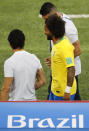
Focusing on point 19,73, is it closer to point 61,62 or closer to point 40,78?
point 40,78

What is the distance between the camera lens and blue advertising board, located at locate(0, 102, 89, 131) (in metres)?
5.32

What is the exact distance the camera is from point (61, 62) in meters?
7.23

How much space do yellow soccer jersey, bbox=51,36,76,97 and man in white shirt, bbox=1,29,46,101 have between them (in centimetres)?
30

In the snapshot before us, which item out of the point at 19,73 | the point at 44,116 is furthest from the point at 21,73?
the point at 44,116

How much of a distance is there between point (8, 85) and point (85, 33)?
8.83m

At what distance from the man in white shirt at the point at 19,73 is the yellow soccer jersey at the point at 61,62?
298mm

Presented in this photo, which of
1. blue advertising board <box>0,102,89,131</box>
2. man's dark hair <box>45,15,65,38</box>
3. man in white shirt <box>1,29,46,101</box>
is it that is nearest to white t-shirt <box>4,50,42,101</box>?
man in white shirt <box>1,29,46,101</box>

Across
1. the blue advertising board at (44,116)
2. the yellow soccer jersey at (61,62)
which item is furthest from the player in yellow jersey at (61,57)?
the blue advertising board at (44,116)

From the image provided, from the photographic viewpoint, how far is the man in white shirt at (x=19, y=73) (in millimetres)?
6871

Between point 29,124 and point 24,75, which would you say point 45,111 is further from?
point 24,75

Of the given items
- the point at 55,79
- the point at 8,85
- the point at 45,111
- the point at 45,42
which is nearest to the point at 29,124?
the point at 45,111

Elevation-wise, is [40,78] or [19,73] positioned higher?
[19,73]

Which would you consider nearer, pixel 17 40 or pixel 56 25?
pixel 17 40

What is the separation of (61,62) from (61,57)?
7 cm
